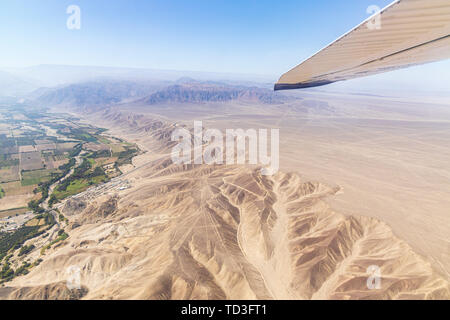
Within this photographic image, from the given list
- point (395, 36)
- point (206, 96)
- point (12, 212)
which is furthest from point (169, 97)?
point (395, 36)

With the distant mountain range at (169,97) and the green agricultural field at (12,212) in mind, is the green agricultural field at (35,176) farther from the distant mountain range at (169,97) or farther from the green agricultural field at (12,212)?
the distant mountain range at (169,97)

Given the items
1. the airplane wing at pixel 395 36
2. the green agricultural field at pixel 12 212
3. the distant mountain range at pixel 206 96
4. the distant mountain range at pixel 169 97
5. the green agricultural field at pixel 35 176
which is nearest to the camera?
the airplane wing at pixel 395 36

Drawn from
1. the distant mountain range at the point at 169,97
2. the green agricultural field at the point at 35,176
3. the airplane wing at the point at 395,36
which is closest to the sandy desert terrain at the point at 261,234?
the green agricultural field at the point at 35,176

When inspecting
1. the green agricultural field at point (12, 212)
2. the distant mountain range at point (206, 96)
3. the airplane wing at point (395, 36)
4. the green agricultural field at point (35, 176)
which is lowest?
the green agricultural field at point (12, 212)

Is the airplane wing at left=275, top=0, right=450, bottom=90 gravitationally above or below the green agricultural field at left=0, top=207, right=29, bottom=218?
above

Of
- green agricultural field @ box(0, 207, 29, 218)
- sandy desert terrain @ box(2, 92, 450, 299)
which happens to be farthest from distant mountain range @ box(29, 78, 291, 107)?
green agricultural field @ box(0, 207, 29, 218)

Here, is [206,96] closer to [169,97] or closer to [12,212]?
[169,97]

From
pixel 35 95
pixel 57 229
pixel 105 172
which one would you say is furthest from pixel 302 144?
pixel 35 95

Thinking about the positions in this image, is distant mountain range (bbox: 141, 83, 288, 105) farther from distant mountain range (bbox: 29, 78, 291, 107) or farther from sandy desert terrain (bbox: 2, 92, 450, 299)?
sandy desert terrain (bbox: 2, 92, 450, 299)

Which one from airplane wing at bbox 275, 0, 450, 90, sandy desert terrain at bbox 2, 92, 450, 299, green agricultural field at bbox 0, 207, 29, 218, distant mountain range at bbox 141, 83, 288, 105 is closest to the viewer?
airplane wing at bbox 275, 0, 450, 90

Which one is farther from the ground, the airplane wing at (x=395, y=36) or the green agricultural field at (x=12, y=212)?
the airplane wing at (x=395, y=36)

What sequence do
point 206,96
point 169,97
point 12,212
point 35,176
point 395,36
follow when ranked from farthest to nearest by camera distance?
point 206,96 → point 169,97 → point 35,176 → point 12,212 → point 395,36
